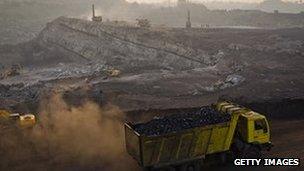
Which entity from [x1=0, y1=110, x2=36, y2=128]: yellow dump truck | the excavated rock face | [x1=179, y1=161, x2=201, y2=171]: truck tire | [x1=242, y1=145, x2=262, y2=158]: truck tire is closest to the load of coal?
[x1=179, y1=161, x2=201, y2=171]: truck tire

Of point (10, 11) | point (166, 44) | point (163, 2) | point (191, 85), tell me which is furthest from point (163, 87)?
point (163, 2)

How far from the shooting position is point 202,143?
16.7 metres

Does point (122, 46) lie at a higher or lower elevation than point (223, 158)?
higher

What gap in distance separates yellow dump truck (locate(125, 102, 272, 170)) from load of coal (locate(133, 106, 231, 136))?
1.02 ft

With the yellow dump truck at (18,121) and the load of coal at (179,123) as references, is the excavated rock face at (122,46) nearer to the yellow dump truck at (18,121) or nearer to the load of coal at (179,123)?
the yellow dump truck at (18,121)

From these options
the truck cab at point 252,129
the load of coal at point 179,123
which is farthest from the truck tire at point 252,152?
the load of coal at point 179,123

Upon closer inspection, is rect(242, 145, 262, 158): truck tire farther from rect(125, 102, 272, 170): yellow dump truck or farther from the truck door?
the truck door

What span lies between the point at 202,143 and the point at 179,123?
129 centimetres

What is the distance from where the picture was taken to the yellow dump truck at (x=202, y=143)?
52.5 feet

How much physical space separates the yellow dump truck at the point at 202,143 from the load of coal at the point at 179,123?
1.02ft

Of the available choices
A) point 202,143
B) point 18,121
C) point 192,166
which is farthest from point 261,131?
point 18,121

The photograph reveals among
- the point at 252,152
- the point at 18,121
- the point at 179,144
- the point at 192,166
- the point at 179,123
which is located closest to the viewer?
the point at 179,144

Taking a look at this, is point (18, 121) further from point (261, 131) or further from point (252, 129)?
point (261, 131)

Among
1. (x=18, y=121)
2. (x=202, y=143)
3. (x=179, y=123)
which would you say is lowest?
(x=18, y=121)
